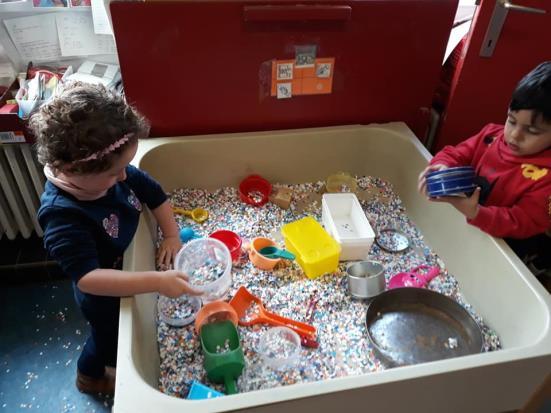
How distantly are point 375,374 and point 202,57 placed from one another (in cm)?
96

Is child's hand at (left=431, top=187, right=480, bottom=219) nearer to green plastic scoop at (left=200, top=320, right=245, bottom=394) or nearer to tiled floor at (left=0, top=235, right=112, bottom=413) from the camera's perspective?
green plastic scoop at (left=200, top=320, right=245, bottom=394)

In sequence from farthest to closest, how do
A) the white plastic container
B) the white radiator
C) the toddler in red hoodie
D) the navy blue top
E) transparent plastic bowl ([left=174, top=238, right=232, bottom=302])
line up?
the white radiator → the white plastic container → transparent plastic bowl ([left=174, top=238, right=232, bottom=302]) → the toddler in red hoodie → the navy blue top

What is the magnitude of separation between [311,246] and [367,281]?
0.18m

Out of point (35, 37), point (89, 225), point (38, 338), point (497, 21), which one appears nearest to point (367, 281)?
point (89, 225)

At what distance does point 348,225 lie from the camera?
1.34 metres

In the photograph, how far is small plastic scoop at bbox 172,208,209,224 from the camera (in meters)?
1.34

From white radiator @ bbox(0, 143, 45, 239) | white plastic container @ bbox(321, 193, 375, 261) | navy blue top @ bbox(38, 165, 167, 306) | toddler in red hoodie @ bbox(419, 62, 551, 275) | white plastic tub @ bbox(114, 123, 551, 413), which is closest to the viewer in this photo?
white plastic tub @ bbox(114, 123, 551, 413)

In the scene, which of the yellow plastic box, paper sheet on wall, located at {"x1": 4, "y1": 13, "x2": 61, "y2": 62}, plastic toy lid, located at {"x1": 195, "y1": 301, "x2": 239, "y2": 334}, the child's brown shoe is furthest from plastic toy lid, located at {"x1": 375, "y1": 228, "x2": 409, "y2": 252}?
paper sheet on wall, located at {"x1": 4, "y1": 13, "x2": 61, "y2": 62}

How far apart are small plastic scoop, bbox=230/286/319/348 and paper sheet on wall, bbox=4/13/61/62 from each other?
1.19 meters

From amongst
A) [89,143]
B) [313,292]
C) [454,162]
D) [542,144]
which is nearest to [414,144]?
Result: [454,162]

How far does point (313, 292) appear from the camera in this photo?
114 cm

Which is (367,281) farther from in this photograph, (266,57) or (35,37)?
(35,37)

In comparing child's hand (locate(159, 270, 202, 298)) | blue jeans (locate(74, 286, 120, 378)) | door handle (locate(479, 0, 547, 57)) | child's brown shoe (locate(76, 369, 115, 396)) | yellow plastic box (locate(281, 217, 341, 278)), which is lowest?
child's brown shoe (locate(76, 369, 115, 396))

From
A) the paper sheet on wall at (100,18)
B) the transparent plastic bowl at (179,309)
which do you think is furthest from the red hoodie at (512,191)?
the paper sheet on wall at (100,18)
